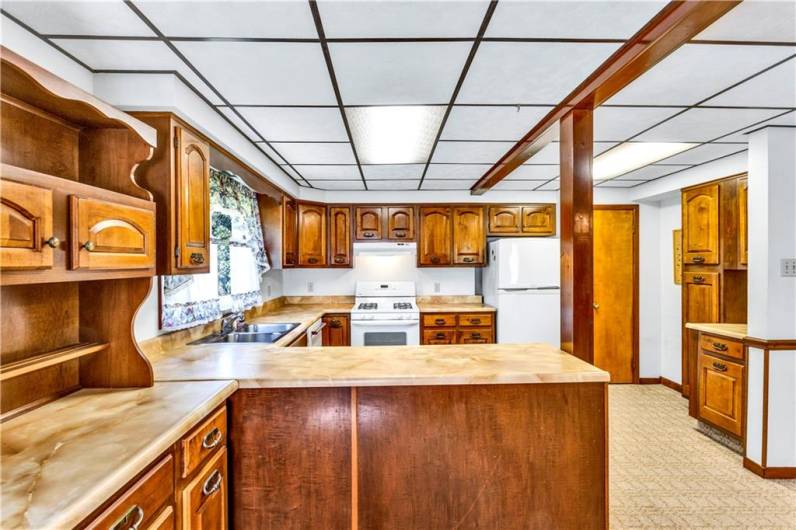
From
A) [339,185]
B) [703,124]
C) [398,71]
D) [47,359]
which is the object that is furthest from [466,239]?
[47,359]

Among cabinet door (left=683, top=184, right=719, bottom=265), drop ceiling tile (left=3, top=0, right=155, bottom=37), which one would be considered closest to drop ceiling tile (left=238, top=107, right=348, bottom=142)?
drop ceiling tile (left=3, top=0, right=155, bottom=37)

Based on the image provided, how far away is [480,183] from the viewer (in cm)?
402

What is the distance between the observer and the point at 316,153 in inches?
118

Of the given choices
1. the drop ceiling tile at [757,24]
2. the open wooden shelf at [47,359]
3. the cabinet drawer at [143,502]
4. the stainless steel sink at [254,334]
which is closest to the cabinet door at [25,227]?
the open wooden shelf at [47,359]

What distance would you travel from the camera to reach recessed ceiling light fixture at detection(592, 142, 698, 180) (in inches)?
114

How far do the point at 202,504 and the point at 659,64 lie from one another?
2566mm

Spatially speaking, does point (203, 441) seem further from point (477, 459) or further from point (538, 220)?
point (538, 220)

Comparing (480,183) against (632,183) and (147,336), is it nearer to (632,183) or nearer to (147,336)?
(632,183)

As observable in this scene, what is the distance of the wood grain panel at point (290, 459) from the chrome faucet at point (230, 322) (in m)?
1.40

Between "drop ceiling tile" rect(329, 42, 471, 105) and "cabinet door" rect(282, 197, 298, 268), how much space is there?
208cm

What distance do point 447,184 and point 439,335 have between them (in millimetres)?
1669

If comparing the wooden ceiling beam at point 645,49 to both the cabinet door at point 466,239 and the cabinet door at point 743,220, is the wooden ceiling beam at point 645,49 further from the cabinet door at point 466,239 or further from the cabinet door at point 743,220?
the cabinet door at point 466,239

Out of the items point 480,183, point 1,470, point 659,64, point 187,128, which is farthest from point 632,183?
point 1,470

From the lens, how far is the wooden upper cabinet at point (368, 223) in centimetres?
452
